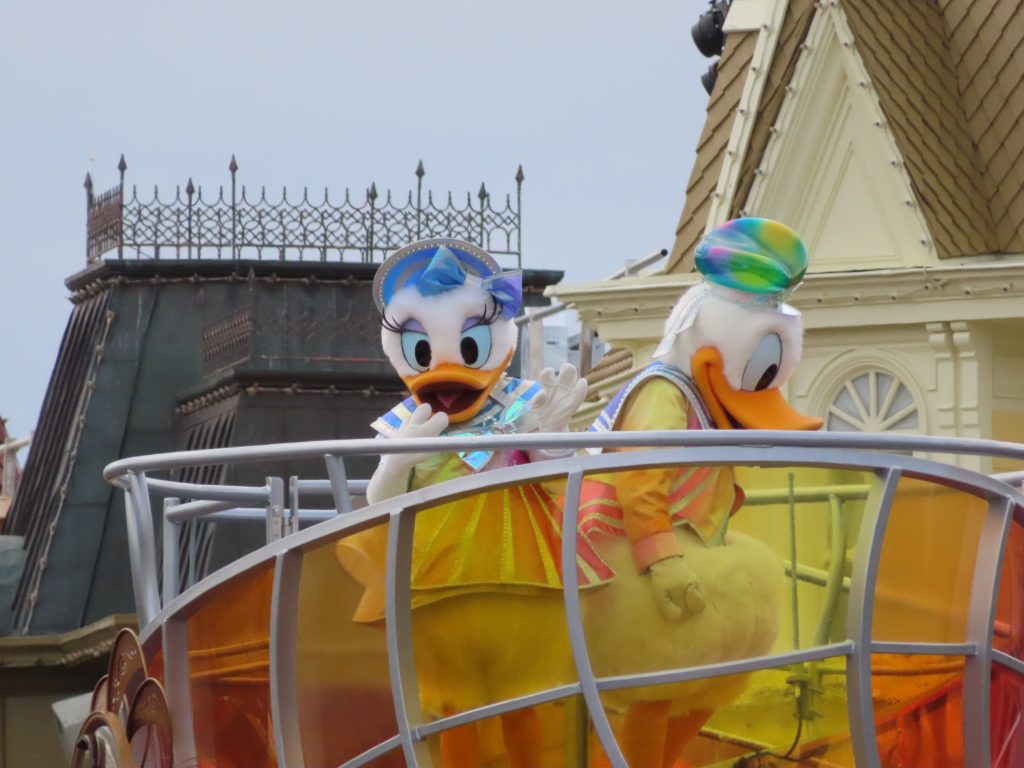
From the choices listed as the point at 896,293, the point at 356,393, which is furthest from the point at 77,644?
the point at 896,293

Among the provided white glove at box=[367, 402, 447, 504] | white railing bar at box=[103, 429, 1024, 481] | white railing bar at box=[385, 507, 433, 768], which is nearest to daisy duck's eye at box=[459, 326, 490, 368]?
white glove at box=[367, 402, 447, 504]

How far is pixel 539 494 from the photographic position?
8289 mm

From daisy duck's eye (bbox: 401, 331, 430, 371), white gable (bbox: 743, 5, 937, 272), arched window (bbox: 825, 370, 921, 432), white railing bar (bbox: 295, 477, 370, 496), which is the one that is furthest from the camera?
arched window (bbox: 825, 370, 921, 432)

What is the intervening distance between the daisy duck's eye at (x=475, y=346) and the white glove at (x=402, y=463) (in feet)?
1.41

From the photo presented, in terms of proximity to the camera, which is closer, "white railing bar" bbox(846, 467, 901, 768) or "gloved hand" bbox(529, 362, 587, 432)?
"white railing bar" bbox(846, 467, 901, 768)

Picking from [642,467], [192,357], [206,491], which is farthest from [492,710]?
[192,357]

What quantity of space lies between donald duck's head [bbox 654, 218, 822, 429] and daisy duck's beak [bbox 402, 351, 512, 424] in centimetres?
63

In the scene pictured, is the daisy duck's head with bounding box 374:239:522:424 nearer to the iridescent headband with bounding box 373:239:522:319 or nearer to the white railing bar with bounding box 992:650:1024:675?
the iridescent headband with bounding box 373:239:522:319

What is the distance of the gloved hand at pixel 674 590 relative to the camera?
27.1 feet

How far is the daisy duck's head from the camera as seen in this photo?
30.0 ft

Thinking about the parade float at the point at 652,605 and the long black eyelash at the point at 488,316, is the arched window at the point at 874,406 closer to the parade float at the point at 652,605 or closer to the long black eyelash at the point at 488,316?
the long black eyelash at the point at 488,316

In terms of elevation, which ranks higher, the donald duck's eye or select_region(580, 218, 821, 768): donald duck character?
the donald duck's eye

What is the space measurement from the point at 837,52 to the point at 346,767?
364 inches

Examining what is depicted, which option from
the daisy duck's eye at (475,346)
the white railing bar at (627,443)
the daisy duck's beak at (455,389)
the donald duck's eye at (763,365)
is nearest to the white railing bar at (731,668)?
the white railing bar at (627,443)
